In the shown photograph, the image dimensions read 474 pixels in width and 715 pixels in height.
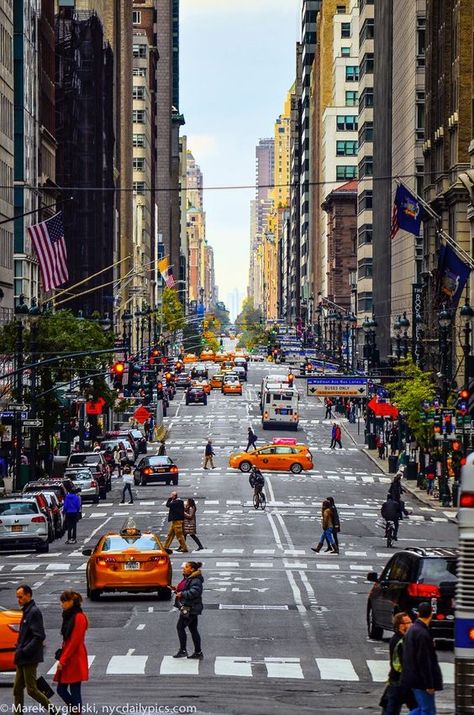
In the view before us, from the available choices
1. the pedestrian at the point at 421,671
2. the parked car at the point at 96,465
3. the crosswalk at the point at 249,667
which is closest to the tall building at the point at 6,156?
the parked car at the point at 96,465

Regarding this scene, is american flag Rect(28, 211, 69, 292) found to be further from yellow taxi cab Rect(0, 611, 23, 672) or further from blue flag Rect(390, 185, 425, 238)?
yellow taxi cab Rect(0, 611, 23, 672)

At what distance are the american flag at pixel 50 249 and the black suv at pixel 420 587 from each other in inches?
1400

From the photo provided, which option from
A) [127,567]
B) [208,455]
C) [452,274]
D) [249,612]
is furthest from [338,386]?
[249,612]

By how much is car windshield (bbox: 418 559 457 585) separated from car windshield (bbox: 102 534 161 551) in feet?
27.4

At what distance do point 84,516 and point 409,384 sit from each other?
24439mm

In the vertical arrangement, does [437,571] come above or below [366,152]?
below

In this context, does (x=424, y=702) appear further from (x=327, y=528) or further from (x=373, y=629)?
(x=327, y=528)

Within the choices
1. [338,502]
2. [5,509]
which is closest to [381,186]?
[338,502]

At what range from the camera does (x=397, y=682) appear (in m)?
19.1

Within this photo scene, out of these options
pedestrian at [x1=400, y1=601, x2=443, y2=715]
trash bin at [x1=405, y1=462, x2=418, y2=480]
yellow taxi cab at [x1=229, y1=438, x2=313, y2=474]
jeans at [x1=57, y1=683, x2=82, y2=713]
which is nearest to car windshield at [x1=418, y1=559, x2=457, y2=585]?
jeans at [x1=57, y1=683, x2=82, y2=713]

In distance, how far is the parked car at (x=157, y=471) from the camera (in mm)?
77500

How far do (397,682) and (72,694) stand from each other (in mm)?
3544

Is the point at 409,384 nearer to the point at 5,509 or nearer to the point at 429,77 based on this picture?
the point at 429,77

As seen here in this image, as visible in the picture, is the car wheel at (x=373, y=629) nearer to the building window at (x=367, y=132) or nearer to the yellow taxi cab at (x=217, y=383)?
the yellow taxi cab at (x=217, y=383)
